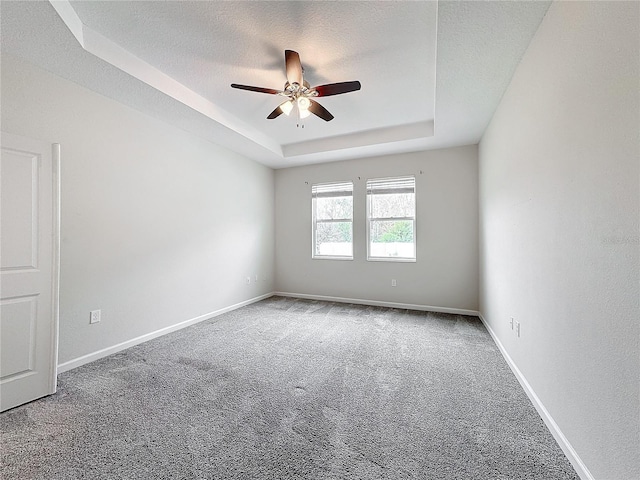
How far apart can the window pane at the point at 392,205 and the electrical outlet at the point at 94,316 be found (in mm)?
3938

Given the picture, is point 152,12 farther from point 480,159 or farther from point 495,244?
Result: point 480,159

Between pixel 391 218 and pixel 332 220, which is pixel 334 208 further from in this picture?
pixel 391 218

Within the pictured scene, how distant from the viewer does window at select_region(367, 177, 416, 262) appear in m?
4.56

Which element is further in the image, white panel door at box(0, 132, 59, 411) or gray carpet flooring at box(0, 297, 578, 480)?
white panel door at box(0, 132, 59, 411)

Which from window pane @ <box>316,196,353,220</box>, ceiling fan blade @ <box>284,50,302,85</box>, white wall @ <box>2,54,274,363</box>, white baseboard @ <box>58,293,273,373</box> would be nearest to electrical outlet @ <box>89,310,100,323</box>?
white wall @ <box>2,54,274,363</box>

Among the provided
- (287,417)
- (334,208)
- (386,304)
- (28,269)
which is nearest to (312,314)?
(386,304)

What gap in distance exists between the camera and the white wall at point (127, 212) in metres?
2.38

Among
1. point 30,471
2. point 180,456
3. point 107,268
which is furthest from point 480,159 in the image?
point 30,471

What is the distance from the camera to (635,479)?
3.22 ft

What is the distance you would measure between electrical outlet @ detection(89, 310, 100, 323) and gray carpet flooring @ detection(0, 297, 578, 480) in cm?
39

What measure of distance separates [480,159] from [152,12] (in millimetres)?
4010

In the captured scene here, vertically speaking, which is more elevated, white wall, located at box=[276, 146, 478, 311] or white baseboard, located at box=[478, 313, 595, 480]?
white wall, located at box=[276, 146, 478, 311]

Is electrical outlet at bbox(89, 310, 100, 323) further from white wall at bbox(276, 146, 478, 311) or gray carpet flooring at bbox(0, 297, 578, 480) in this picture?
white wall at bbox(276, 146, 478, 311)

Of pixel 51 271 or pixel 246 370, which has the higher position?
pixel 51 271
